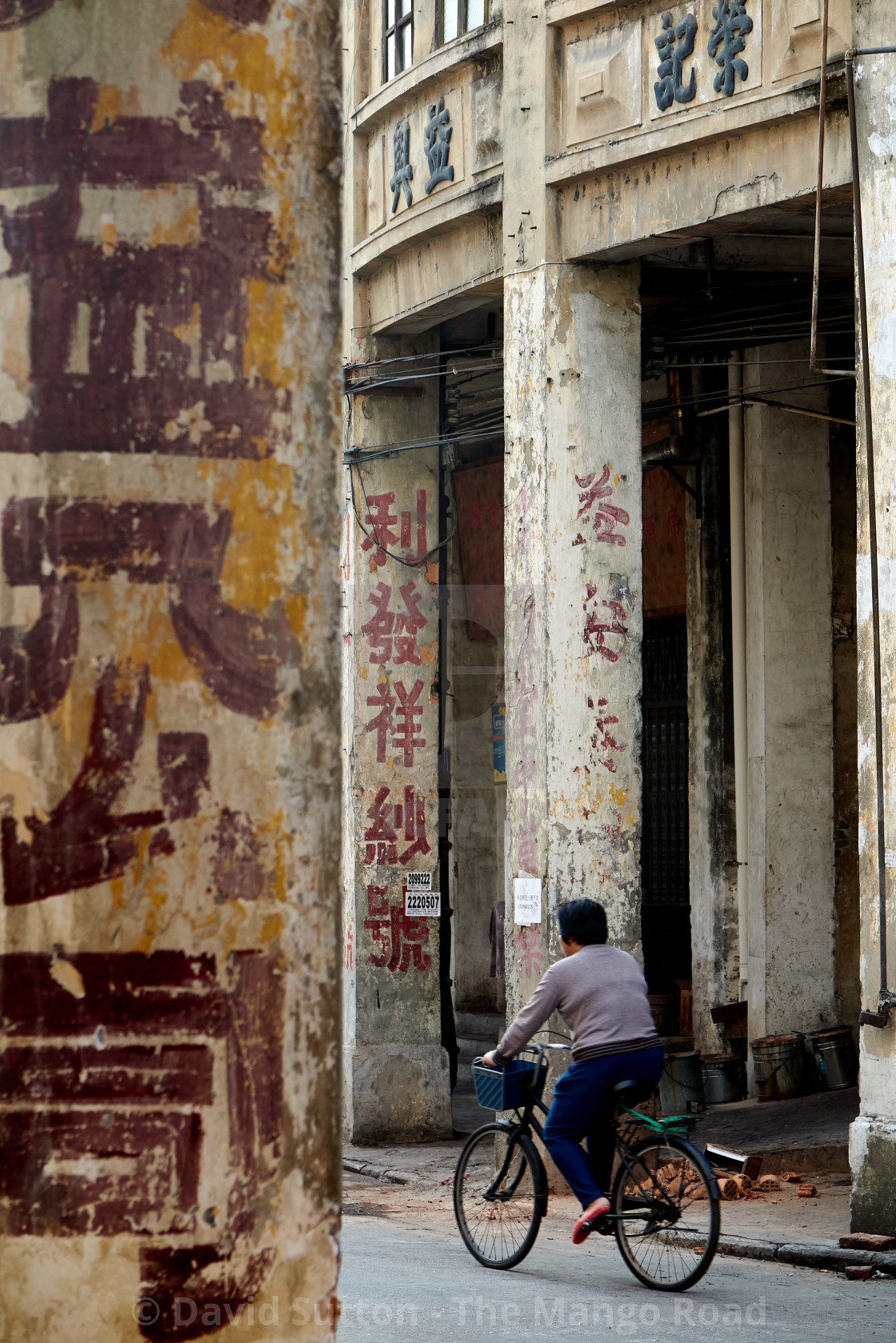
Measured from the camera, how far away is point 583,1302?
6789 millimetres

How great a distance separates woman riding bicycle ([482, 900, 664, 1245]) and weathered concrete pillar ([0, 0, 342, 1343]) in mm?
5122

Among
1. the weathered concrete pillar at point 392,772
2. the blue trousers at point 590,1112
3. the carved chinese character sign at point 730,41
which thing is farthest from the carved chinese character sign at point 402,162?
the blue trousers at point 590,1112

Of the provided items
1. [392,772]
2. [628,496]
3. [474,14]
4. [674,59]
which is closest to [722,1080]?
[392,772]

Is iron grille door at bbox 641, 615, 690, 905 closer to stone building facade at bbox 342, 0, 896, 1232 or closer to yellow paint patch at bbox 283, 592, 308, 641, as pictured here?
stone building facade at bbox 342, 0, 896, 1232

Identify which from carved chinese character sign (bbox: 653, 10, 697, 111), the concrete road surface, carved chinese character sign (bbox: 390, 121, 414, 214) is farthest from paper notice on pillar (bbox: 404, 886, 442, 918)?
carved chinese character sign (bbox: 653, 10, 697, 111)

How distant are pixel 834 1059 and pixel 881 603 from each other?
4759mm

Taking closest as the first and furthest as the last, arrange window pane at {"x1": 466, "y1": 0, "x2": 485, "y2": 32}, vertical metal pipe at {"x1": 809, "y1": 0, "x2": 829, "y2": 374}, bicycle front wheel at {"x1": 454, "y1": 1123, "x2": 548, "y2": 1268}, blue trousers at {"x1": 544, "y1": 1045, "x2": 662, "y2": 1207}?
blue trousers at {"x1": 544, "y1": 1045, "x2": 662, "y2": 1207}, bicycle front wheel at {"x1": 454, "y1": 1123, "x2": 548, "y2": 1268}, vertical metal pipe at {"x1": 809, "y1": 0, "x2": 829, "y2": 374}, window pane at {"x1": 466, "y1": 0, "x2": 485, "y2": 32}

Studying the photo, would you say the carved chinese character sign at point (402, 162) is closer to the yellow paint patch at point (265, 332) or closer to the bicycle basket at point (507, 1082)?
the bicycle basket at point (507, 1082)

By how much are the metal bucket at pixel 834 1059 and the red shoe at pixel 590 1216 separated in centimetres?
489

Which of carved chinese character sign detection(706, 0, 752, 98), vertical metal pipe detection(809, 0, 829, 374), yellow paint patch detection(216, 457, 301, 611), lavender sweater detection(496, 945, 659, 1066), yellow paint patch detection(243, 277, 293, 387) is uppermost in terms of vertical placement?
carved chinese character sign detection(706, 0, 752, 98)

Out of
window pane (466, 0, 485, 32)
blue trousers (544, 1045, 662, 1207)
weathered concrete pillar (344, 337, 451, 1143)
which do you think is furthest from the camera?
weathered concrete pillar (344, 337, 451, 1143)

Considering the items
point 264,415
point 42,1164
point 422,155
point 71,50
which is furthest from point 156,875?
point 422,155

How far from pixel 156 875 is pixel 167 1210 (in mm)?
388

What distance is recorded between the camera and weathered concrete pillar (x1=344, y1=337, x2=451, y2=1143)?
39.3ft
